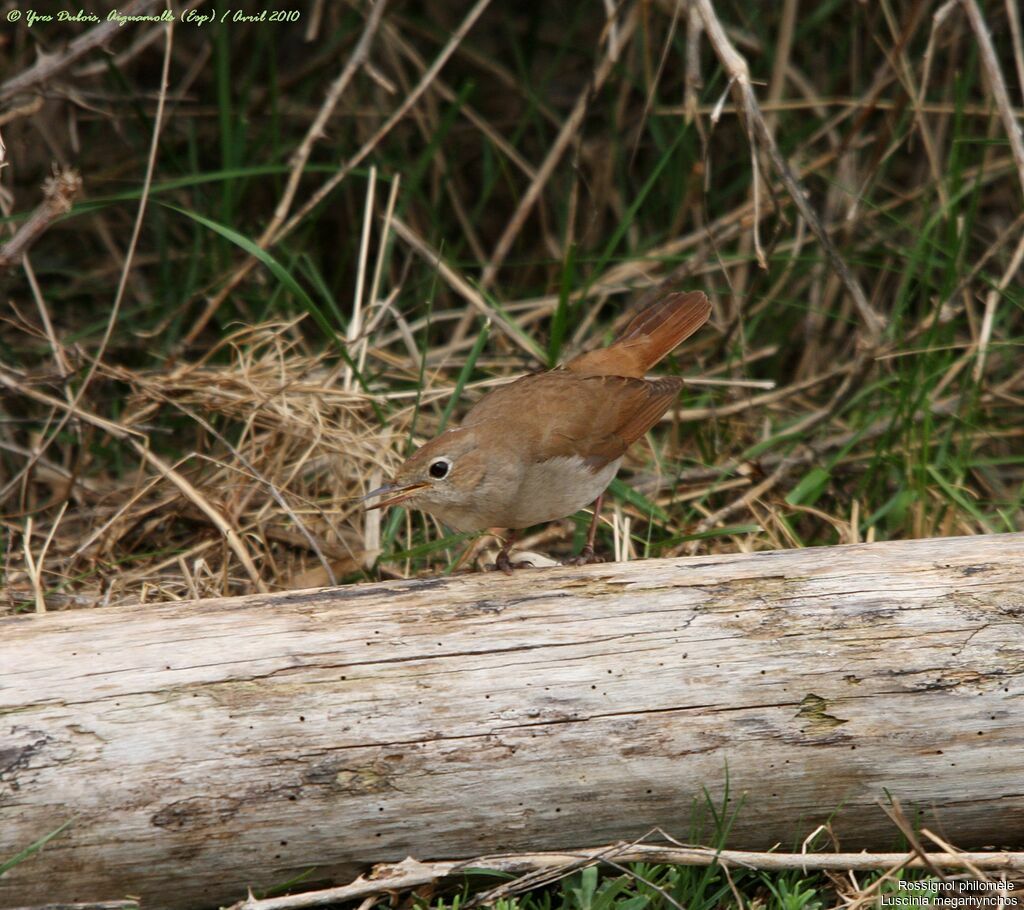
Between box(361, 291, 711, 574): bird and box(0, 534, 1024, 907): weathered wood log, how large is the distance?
58 cm

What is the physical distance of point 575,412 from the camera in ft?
13.4

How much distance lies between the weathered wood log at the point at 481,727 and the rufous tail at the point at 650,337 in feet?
4.63

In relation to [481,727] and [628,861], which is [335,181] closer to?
[481,727]

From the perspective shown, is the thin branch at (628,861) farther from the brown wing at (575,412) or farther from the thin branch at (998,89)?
the thin branch at (998,89)

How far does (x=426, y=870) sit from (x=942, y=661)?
1366mm

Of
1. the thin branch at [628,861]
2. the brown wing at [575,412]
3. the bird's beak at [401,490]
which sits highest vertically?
the brown wing at [575,412]

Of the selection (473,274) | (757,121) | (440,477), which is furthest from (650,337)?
(473,274)

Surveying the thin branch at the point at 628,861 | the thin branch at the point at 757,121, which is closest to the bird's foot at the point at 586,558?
the thin branch at the point at 628,861

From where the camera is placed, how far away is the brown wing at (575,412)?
3.93m

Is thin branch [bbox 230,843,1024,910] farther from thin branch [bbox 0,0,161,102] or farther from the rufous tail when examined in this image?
thin branch [bbox 0,0,161,102]

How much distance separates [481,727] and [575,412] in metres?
1.37

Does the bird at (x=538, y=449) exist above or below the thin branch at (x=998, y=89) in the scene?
below

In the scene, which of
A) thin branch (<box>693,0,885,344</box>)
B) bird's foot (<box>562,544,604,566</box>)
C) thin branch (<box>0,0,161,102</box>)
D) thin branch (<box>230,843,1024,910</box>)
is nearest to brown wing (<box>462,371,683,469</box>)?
bird's foot (<box>562,544,604,566</box>)

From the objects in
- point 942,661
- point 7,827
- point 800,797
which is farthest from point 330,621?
point 942,661
